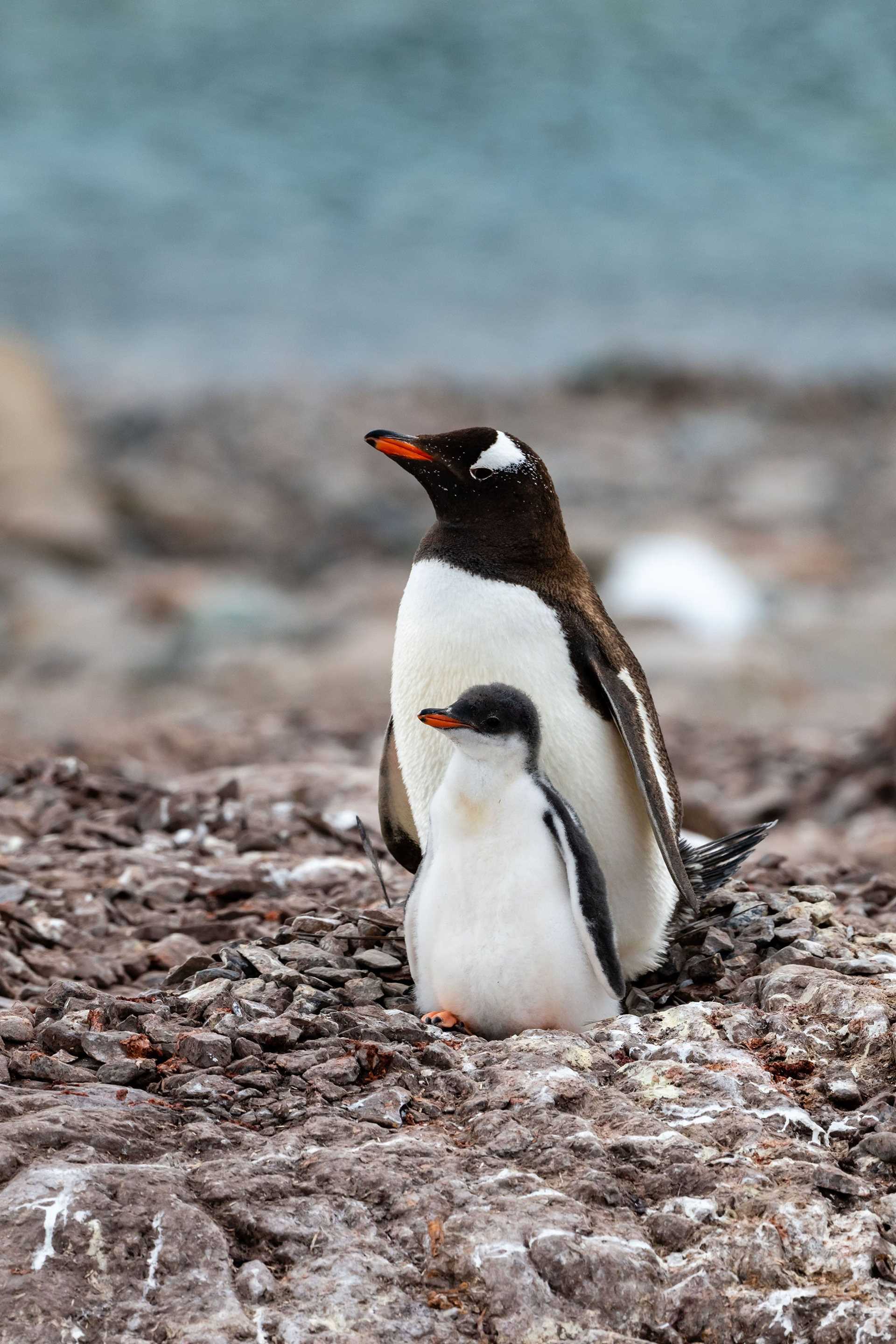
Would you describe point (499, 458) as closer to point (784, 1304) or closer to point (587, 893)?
point (587, 893)

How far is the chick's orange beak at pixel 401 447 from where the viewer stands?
3980 millimetres

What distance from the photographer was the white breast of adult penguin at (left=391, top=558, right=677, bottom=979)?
12.9 ft

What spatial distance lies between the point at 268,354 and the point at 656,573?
1007 centimetres

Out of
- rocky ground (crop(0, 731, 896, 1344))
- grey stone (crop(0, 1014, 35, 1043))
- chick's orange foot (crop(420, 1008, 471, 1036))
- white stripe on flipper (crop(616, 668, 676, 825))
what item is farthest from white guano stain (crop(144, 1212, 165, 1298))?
white stripe on flipper (crop(616, 668, 676, 825))

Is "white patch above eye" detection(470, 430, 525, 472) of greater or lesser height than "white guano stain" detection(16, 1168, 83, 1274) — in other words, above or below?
above

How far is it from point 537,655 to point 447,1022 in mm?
974

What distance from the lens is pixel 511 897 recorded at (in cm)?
358

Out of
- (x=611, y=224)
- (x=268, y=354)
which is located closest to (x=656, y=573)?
(x=268, y=354)

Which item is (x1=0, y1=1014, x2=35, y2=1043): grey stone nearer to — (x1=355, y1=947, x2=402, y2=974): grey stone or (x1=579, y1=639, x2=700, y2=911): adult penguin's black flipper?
(x1=355, y1=947, x2=402, y2=974): grey stone

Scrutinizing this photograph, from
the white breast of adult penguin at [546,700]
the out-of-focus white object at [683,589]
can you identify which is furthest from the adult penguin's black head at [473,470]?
the out-of-focus white object at [683,589]

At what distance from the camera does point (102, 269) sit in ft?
86.6

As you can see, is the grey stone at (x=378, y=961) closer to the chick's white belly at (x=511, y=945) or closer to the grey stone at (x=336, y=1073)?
the chick's white belly at (x=511, y=945)

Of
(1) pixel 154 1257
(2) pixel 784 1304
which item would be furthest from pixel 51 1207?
(2) pixel 784 1304

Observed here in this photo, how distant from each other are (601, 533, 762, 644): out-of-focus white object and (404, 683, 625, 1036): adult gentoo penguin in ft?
36.0
